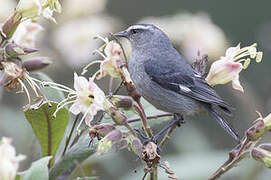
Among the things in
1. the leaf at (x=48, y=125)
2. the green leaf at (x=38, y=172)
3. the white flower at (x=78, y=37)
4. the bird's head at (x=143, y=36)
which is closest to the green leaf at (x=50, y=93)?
the leaf at (x=48, y=125)

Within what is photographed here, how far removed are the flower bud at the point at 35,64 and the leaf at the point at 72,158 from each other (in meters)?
0.35

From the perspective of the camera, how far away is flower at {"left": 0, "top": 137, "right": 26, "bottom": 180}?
1.82 meters

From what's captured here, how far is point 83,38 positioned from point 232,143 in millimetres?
2666

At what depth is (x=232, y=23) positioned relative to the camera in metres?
9.94

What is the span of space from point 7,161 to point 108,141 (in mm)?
516

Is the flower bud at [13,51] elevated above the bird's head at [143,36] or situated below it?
above

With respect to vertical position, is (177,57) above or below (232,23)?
above

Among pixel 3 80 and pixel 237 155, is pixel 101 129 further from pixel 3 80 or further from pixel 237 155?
pixel 237 155

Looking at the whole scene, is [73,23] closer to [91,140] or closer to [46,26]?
[46,26]

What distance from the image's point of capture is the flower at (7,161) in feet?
5.97

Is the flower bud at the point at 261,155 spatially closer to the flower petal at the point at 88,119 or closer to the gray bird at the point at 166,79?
the flower petal at the point at 88,119

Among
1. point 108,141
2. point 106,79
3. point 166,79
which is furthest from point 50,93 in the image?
point 106,79

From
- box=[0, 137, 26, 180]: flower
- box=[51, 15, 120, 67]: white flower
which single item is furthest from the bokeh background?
box=[0, 137, 26, 180]: flower

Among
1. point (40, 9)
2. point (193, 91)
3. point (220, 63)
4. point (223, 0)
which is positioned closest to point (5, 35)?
point (40, 9)
